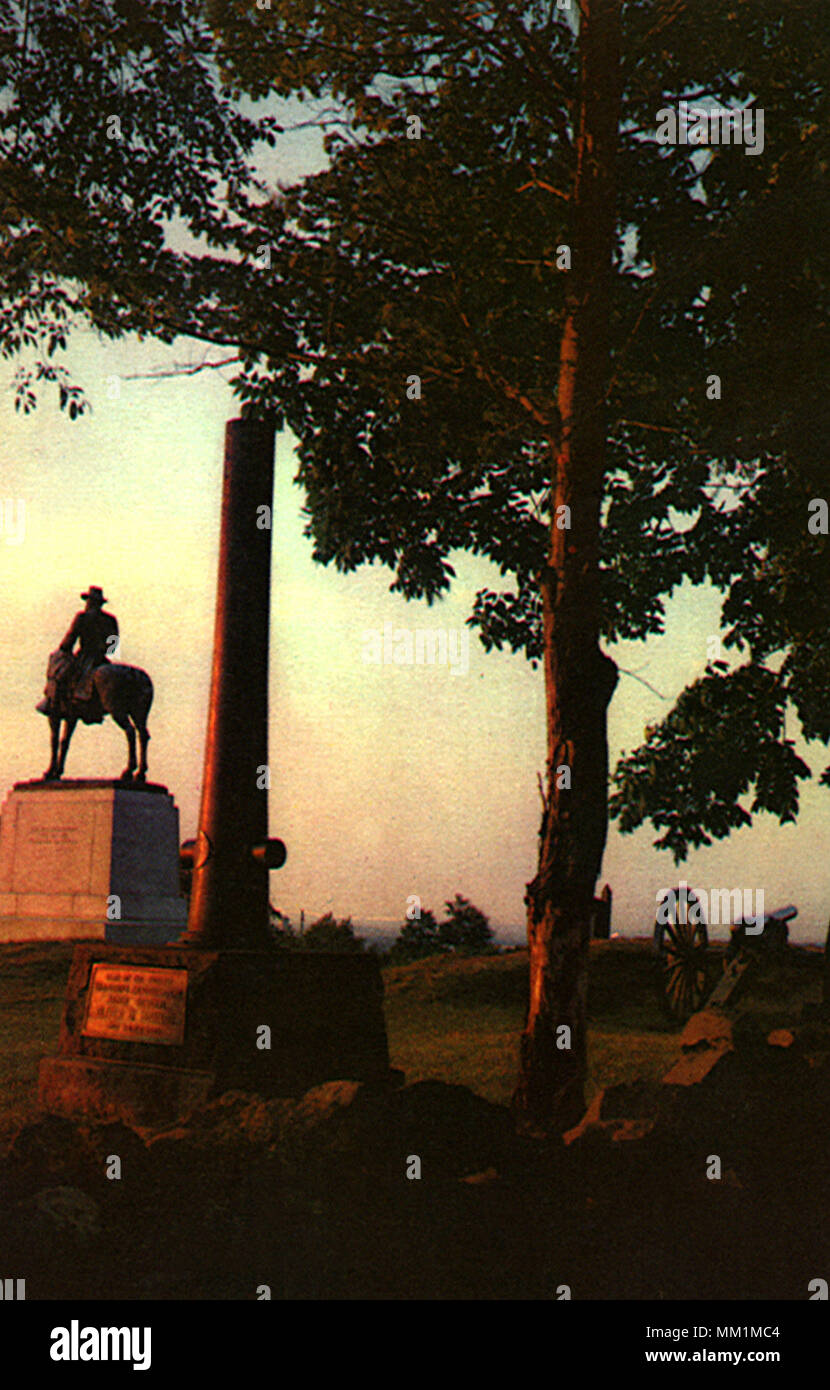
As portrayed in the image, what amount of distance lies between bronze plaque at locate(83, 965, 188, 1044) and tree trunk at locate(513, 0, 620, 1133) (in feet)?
7.65

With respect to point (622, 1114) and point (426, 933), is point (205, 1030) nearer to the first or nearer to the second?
point (622, 1114)

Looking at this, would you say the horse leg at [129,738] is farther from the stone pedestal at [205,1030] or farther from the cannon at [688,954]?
the stone pedestal at [205,1030]

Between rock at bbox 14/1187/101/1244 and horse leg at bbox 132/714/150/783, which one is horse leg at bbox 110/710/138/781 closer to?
horse leg at bbox 132/714/150/783

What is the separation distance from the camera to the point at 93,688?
2269cm

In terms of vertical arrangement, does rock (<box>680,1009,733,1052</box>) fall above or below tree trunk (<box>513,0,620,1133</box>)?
below

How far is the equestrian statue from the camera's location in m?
22.4

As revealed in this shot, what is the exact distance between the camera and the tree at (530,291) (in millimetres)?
9367

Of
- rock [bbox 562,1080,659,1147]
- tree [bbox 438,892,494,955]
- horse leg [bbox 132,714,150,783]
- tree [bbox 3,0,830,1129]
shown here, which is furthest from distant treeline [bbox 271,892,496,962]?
rock [bbox 562,1080,659,1147]

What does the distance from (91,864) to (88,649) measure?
3880 mm

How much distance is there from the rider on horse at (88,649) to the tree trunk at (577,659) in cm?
1450

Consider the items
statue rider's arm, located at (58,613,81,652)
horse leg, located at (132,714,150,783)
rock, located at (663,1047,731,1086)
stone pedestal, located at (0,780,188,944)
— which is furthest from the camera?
statue rider's arm, located at (58,613,81,652)

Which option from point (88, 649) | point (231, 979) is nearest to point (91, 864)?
point (88, 649)
